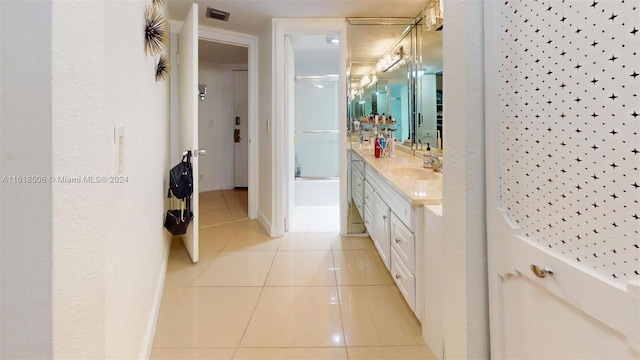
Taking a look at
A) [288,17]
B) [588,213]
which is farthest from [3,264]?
[288,17]

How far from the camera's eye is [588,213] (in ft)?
1.81

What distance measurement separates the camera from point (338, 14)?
3.20 metres

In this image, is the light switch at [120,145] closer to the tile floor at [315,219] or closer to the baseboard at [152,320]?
the baseboard at [152,320]

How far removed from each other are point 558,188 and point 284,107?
3.03 m

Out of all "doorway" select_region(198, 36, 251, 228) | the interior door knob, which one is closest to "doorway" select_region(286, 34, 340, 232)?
"doorway" select_region(198, 36, 251, 228)

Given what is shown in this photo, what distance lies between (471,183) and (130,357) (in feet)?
4.35

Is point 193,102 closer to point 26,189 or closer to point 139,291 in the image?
point 139,291

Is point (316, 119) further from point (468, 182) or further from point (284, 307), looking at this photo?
point (468, 182)

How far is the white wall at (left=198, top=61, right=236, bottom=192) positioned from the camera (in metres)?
5.81

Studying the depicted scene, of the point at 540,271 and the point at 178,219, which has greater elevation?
the point at 540,271

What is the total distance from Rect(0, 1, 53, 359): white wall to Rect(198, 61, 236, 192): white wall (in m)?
5.30

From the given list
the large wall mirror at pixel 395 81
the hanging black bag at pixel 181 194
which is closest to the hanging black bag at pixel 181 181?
the hanging black bag at pixel 181 194

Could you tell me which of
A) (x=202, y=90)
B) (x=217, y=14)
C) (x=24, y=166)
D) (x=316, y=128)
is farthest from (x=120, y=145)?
(x=202, y=90)

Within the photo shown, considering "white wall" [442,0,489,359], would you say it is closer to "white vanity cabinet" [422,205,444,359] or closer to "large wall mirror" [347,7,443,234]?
"white vanity cabinet" [422,205,444,359]
